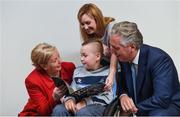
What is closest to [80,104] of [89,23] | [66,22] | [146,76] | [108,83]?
[108,83]

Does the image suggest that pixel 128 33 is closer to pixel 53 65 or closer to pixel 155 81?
pixel 155 81

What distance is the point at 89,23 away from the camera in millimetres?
2328

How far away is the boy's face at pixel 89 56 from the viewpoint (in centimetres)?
207

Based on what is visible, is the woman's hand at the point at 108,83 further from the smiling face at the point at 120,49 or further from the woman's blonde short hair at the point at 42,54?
the woman's blonde short hair at the point at 42,54

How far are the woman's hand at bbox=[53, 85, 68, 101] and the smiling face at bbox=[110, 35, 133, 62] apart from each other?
1.22ft

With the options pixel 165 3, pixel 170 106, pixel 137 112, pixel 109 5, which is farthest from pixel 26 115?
pixel 165 3

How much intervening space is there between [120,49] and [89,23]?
0.49 m

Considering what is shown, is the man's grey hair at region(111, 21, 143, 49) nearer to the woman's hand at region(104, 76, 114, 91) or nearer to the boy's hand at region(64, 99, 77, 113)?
the woman's hand at region(104, 76, 114, 91)

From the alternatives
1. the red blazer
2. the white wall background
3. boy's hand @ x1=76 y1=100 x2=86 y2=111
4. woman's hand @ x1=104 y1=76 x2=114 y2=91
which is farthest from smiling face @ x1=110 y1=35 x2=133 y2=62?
the white wall background

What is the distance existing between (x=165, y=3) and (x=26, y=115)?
1.49m

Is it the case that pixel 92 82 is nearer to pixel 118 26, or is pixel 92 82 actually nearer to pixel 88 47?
pixel 88 47

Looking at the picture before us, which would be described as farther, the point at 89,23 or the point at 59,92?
the point at 89,23

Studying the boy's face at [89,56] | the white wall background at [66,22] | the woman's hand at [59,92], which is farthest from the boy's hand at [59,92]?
the white wall background at [66,22]

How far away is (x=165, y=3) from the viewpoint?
285cm
